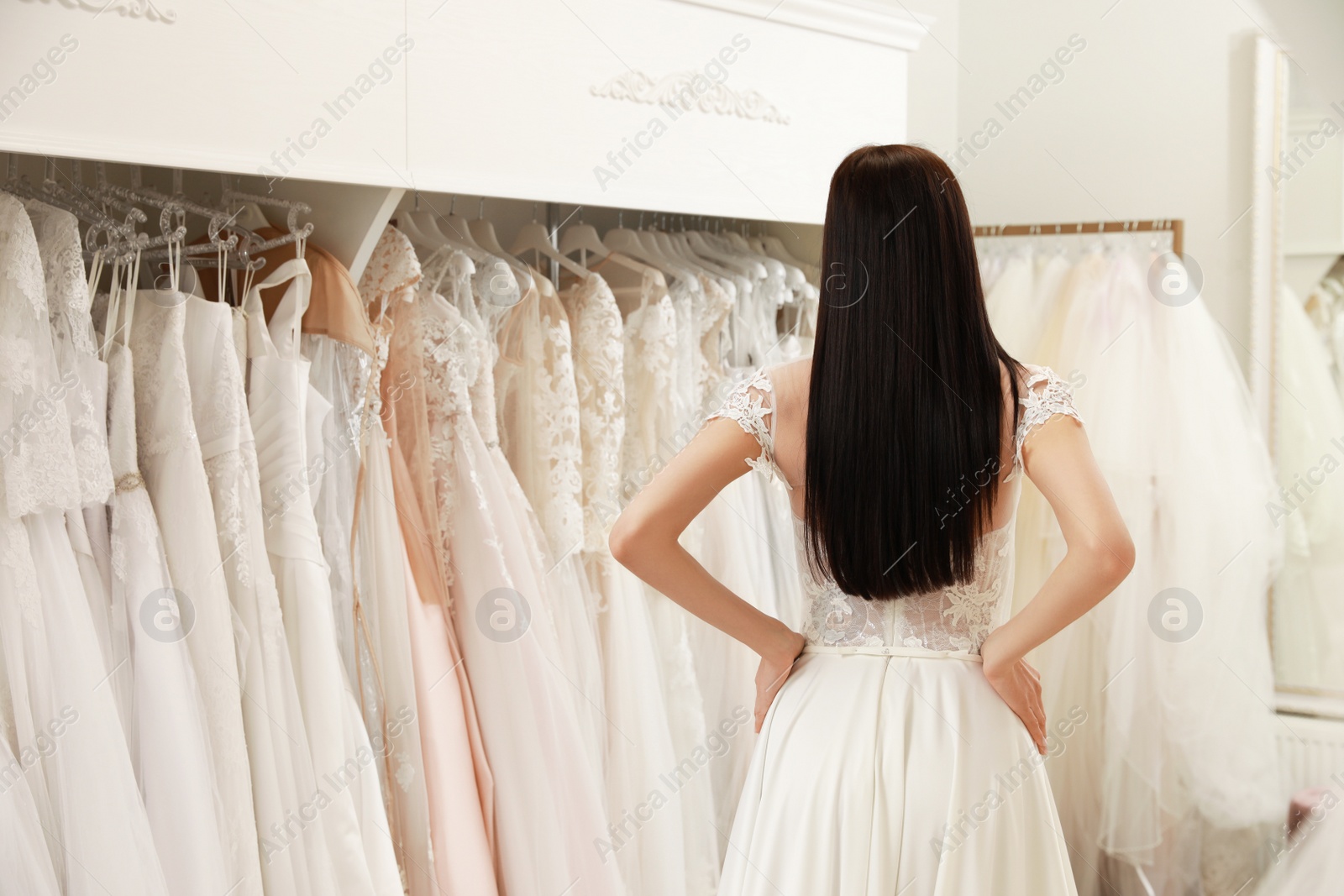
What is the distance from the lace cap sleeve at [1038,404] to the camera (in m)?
1.31

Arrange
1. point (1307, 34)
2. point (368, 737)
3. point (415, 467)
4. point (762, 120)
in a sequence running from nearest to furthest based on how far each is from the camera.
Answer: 1. point (368, 737)
2. point (415, 467)
3. point (762, 120)
4. point (1307, 34)

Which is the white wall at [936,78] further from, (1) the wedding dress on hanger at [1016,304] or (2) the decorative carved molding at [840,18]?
(2) the decorative carved molding at [840,18]

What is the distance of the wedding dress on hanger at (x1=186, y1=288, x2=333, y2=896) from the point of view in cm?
152

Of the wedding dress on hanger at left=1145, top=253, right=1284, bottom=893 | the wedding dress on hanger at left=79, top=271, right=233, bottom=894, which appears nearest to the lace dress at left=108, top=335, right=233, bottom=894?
the wedding dress on hanger at left=79, top=271, right=233, bottom=894

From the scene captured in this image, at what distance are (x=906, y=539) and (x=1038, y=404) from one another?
226 millimetres

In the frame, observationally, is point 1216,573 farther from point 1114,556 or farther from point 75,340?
point 75,340

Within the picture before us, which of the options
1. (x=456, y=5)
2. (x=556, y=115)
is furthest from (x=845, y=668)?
(x=456, y=5)

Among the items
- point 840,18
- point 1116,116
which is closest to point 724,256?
point 840,18

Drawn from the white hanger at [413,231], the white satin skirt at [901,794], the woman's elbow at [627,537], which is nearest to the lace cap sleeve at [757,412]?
the woman's elbow at [627,537]

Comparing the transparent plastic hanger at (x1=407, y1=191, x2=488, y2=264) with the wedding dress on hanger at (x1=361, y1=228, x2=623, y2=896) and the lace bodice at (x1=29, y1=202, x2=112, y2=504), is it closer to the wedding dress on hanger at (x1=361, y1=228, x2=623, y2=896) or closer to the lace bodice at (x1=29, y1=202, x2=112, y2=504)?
the wedding dress on hanger at (x1=361, y1=228, x2=623, y2=896)

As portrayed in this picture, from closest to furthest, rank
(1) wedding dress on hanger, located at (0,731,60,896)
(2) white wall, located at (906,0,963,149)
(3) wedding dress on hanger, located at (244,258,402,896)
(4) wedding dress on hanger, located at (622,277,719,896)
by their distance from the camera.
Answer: (1) wedding dress on hanger, located at (0,731,60,896), (3) wedding dress on hanger, located at (244,258,402,896), (4) wedding dress on hanger, located at (622,277,719,896), (2) white wall, located at (906,0,963,149)

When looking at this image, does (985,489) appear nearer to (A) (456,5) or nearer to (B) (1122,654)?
(A) (456,5)

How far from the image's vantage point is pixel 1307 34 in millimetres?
2594

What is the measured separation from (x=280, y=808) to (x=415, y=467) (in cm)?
57
